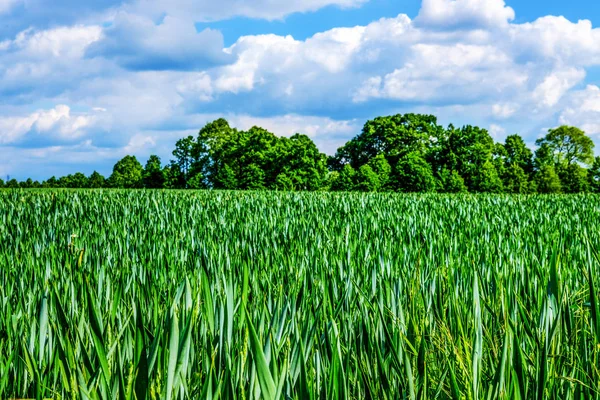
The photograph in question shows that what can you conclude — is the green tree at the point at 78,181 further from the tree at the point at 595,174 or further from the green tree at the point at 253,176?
the tree at the point at 595,174

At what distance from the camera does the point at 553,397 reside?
160 centimetres

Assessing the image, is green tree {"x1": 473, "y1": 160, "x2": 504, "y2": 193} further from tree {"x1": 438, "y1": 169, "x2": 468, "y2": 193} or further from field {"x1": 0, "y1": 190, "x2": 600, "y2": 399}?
field {"x1": 0, "y1": 190, "x2": 600, "y2": 399}

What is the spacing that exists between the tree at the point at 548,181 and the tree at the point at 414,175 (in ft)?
44.4

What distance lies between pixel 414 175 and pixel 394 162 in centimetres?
597

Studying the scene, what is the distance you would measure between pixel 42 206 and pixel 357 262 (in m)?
10.1

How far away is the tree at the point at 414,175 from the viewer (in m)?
54.8

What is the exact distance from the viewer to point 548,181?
59781mm

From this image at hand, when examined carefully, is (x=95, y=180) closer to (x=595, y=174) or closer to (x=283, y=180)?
(x=283, y=180)

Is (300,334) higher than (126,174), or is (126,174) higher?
(126,174)

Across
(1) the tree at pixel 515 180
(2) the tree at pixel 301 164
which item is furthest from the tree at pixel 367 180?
(1) the tree at pixel 515 180

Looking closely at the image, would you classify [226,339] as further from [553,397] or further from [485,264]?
[485,264]

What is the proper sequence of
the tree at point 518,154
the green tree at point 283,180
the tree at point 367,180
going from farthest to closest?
the tree at point 518,154 → the green tree at point 283,180 → the tree at point 367,180

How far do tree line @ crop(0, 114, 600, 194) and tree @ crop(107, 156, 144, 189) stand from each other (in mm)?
14023

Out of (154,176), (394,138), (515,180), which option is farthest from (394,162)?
(154,176)
